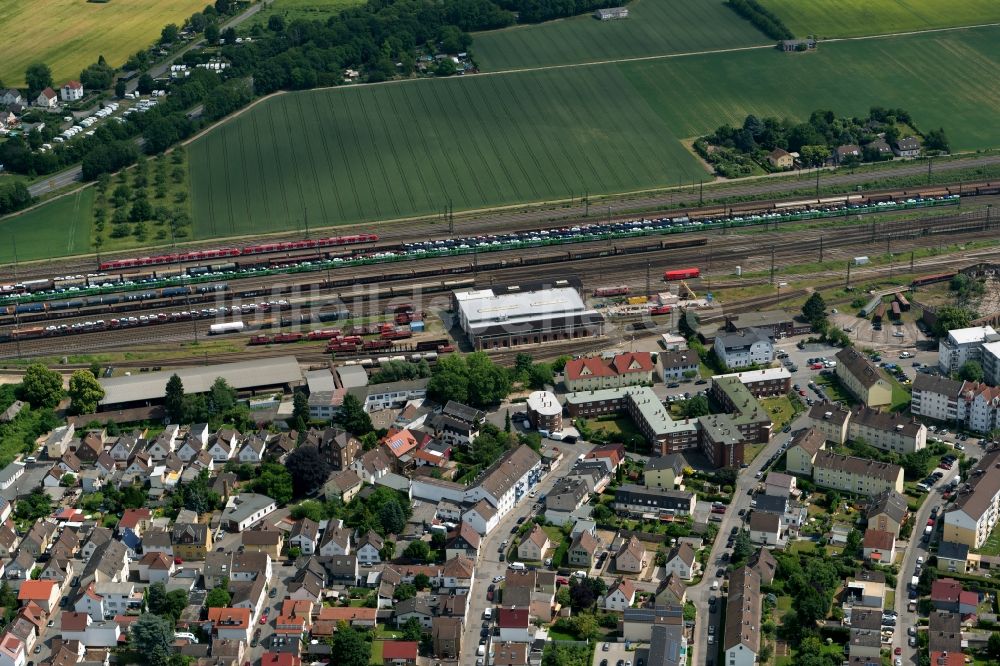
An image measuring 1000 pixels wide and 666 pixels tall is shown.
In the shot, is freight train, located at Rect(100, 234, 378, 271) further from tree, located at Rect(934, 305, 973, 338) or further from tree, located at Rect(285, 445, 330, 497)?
tree, located at Rect(934, 305, 973, 338)

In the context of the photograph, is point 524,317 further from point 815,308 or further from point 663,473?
point 663,473

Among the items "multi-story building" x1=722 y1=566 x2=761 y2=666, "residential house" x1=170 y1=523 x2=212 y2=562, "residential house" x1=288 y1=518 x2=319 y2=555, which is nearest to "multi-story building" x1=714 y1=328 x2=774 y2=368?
"multi-story building" x1=722 y1=566 x2=761 y2=666

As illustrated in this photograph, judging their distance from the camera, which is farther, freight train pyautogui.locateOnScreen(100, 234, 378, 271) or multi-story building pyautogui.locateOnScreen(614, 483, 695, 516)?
freight train pyautogui.locateOnScreen(100, 234, 378, 271)

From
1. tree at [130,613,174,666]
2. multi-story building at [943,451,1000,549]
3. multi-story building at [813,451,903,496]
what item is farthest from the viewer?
multi-story building at [813,451,903,496]

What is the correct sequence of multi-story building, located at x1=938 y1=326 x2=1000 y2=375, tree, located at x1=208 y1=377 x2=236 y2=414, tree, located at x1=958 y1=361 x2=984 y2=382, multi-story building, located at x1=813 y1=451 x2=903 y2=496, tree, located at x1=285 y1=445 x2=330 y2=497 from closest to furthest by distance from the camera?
1. multi-story building, located at x1=813 y1=451 x2=903 y2=496
2. tree, located at x1=285 y1=445 x2=330 y2=497
3. tree, located at x1=208 y1=377 x2=236 y2=414
4. tree, located at x1=958 y1=361 x2=984 y2=382
5. multi-story building, located at x1=938 y1=326 x2=1000 y2=375

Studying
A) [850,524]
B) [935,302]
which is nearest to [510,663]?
[850,524]

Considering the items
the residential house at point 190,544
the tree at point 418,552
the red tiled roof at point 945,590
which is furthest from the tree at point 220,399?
the red tiled roof at point 945,590
